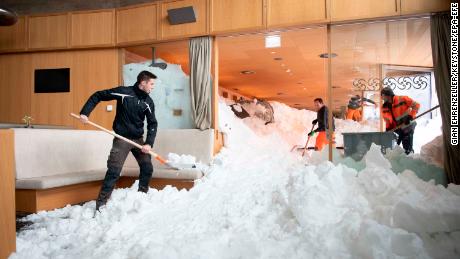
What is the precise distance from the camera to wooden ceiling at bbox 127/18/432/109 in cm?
A: 430

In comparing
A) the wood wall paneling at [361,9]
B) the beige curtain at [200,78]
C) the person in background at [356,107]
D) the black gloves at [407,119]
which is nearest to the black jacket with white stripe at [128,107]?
the beige curtain at [200,78]

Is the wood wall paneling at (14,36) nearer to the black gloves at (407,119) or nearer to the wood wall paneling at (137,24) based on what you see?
the wood wall paneling at (137,24)

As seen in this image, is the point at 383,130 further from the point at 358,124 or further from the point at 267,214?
the point at 267,214

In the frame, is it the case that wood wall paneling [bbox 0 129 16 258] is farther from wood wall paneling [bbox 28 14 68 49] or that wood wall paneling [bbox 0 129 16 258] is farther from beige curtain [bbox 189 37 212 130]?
wood wall paneling [bbox 28 14 68 49]

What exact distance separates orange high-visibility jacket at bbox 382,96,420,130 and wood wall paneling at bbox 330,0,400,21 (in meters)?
1.18

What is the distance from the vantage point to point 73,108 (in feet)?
19.5

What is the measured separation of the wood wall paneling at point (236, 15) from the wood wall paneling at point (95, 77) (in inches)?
80.2

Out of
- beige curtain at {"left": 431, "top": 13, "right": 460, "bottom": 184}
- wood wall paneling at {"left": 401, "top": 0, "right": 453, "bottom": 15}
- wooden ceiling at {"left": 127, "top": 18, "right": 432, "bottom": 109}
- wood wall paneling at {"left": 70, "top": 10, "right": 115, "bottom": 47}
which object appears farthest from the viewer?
wood wall paneling at {"left": 70, "top": 10, "right": 115, "bottom": 47}

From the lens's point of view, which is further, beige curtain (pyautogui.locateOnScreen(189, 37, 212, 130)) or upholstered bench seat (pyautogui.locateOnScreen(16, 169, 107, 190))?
beige curtain (pyautogui.locateOnScreen(189, 37, 212, 130))

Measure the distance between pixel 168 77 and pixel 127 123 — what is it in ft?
7.81

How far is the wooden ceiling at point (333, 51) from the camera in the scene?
4301 mm

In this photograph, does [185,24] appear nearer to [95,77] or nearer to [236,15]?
[236,15]

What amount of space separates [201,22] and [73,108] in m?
2.99

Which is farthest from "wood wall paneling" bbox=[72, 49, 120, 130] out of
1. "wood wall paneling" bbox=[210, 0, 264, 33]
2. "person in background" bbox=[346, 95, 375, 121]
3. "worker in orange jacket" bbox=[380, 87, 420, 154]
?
"worker in orange jacket" bbox=[380, 87, 420, 154]
